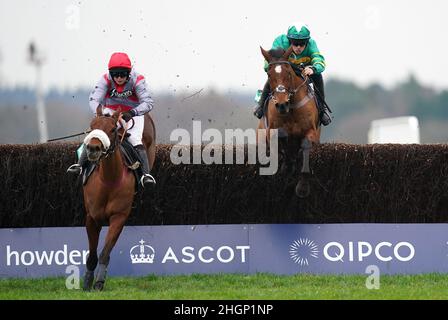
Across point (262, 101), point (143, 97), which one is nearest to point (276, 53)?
point (262, 101)

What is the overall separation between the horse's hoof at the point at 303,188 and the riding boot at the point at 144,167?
6.40 ft

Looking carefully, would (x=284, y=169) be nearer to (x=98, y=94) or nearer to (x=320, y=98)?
(x=320, y=98)

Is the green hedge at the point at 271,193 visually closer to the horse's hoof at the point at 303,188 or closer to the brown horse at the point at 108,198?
the horse's hoof at the point at 303,188

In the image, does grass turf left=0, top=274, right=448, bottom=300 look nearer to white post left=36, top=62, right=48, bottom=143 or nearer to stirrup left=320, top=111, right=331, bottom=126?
stirrup left=320, top=111, right=331, bottom=126

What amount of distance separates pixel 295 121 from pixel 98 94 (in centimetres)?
259

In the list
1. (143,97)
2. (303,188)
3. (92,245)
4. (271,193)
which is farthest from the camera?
(271,193)

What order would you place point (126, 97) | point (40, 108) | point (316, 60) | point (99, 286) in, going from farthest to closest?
point (40, 108) < point (316, 60) < point (126, 97) < point (99, 286)

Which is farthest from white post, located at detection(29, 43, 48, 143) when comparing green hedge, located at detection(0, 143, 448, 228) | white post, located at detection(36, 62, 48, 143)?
green hedge, located at detection(0, 143, 448, 228)

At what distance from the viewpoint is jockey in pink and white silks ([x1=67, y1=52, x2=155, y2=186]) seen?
10.1 meters

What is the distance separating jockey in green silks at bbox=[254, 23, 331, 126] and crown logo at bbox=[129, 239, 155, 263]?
87.4 inches

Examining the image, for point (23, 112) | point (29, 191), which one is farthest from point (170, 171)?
point (23, 112)

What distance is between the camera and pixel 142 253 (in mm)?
11133

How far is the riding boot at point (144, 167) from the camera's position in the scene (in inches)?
400
